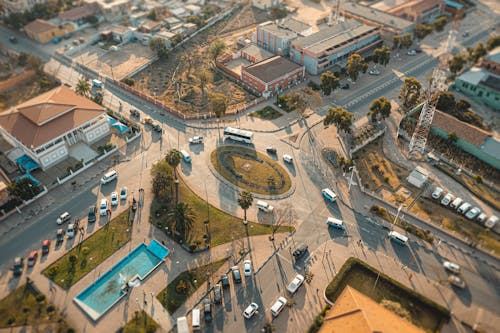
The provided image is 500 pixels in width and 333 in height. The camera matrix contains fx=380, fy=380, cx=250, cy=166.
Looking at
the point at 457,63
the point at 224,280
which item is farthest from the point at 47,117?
the point at 457,63

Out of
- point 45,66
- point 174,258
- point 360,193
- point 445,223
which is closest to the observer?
point 174,258

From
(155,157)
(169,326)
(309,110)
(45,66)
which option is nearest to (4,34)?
(45,66)

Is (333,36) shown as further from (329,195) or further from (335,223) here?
(335,223)

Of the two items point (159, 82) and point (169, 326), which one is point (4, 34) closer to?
point (159, 82)

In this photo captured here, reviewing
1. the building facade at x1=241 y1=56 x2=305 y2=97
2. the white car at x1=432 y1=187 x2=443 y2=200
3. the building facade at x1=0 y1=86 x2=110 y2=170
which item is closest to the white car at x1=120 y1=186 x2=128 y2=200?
the building facade at x1=0 y1=86 x2=110 y2=170

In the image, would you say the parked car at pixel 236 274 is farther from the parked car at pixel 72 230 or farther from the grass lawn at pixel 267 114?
the grass lawn at pixel 267 114

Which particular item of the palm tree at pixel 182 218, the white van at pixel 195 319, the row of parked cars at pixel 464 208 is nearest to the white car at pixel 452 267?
the row of parked cars at pixel 464 208

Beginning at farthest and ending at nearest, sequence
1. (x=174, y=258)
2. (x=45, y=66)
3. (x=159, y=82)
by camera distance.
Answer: (x=45, y=66) → (x=159, y=82) → (x=174, y=258)
